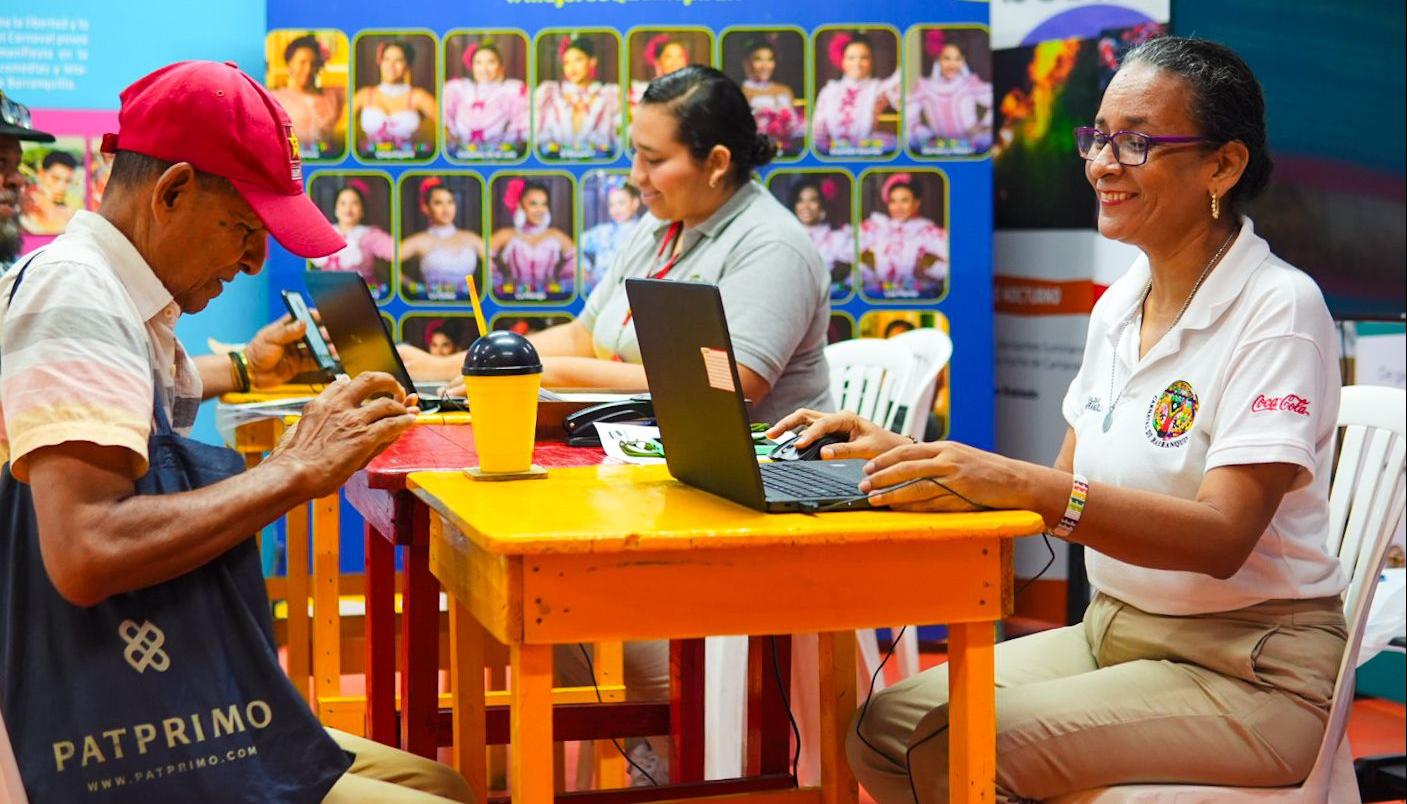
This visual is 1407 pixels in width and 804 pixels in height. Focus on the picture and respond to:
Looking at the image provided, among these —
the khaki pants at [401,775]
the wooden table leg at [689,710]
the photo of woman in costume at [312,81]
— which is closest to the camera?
the khaki pants at [401,775]

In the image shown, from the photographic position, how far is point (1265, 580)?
79.4 inches

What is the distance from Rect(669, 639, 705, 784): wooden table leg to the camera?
8.76ft

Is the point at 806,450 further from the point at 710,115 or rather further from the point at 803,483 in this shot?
the point at 710,115

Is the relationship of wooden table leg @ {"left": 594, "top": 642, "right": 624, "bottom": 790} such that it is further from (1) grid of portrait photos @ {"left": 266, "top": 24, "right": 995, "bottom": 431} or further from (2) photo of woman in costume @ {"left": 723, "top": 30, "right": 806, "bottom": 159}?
(2) photo of woman in costume @ {"left": 723, "top": 30, "right": 806, "bottom": 159}

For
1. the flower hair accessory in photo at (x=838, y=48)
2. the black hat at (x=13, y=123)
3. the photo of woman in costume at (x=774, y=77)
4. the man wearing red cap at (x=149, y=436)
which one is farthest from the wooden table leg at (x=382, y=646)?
the flower hair accessory in photo at (x=838, y=48)

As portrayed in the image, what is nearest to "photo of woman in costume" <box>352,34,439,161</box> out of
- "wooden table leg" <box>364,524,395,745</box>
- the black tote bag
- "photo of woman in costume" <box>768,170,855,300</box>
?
"photo of woman in costume" <box>768,170,855,300</box>

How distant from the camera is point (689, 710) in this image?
2689mm

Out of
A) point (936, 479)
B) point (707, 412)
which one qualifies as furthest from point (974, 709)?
point (707, 412)

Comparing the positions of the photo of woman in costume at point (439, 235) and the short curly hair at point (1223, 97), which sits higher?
the short curly hair at point (1223, 97)

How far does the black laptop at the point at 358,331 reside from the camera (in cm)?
292

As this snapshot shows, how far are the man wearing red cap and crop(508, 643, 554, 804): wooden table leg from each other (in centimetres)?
21

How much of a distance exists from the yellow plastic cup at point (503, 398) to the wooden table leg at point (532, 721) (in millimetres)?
369

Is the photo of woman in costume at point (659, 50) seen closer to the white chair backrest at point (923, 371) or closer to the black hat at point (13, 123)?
the white chair backrest at point (923, 371)

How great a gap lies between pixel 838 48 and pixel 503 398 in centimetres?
313
